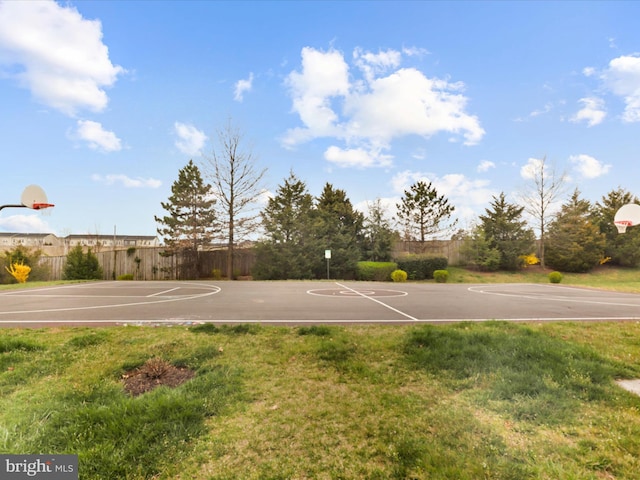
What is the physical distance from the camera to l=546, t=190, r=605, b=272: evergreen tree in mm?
24250

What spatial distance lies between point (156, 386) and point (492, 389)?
10.6 ft

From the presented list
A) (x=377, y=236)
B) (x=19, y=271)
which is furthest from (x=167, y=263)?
(x=377, y=236)

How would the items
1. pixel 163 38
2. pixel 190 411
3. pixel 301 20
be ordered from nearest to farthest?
pixel 190 411 → pixel 163 38 → pixel 301 20

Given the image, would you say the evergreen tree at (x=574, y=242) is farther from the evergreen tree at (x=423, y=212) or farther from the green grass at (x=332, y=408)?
the green grass at (x=332, y=408)

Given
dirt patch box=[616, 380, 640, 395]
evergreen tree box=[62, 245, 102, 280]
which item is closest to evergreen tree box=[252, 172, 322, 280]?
evergreen tree box=[62, 245, 102, 280]

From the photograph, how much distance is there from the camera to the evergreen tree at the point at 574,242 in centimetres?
2425

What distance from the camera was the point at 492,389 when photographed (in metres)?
2.93

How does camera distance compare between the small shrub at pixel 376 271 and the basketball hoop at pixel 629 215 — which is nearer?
the basketball hoop at pixel 629 215

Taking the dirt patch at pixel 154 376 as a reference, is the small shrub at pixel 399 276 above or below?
below

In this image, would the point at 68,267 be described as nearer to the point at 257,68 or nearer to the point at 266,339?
the point at 257,68

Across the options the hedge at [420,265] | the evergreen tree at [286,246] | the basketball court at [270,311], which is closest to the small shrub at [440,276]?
the hedge at [420,265]

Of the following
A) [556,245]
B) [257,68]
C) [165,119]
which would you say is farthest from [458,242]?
[165,119]

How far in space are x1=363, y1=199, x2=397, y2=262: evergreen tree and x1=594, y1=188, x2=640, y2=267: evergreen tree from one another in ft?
61.1

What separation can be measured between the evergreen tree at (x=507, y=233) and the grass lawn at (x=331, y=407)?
22299 millimetres
